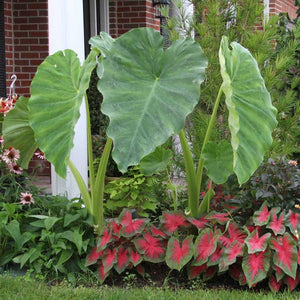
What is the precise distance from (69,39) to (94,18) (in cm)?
351

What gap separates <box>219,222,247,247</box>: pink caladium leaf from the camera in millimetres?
3576

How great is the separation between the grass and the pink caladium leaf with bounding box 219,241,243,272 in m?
0.16

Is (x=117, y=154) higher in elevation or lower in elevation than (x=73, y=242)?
higher

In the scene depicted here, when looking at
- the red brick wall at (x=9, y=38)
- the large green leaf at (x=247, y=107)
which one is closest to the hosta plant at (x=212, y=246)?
the large green leaf at (x=247, y=107)

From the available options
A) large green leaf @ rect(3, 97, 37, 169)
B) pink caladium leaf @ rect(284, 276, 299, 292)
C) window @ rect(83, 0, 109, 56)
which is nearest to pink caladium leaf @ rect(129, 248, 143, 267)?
pink caladium leaf @ rect(284, 276, 299, 292)

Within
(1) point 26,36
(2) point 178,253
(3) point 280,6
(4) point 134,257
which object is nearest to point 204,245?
(2) point 178,253

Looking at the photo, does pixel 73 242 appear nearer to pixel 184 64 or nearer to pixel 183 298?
pixel 183 298

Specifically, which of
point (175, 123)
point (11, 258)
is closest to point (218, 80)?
point (175, 123)

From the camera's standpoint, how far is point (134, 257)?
365 cm

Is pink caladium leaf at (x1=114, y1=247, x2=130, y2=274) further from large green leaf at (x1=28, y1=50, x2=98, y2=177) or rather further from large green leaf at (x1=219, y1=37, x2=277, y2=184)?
large green leaf at (x1=219, y1=37, x2=277, y2=184)

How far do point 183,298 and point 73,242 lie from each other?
86cm

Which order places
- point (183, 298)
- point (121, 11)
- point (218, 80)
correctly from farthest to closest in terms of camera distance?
point (121, 11)
point (218, 80)
point (183, 298)

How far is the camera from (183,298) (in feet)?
10.9

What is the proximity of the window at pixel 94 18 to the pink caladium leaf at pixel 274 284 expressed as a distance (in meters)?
4.97
